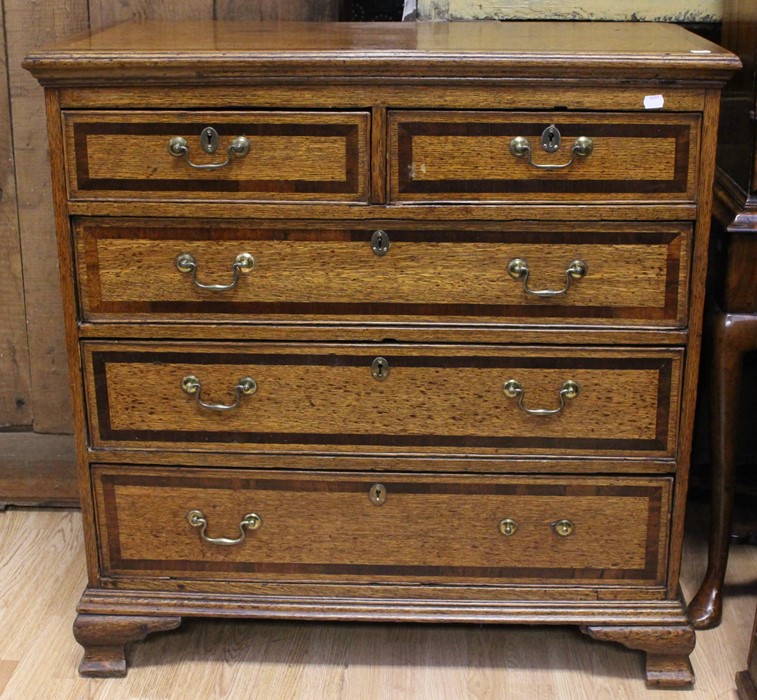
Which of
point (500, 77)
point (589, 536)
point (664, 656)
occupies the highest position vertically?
point (500, 77)

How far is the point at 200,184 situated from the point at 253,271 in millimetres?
163

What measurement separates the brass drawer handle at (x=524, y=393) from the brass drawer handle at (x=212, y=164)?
0.57m

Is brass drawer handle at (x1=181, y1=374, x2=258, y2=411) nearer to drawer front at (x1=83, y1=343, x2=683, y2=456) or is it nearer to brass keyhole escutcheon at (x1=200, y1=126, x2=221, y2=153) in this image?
drawer front at (x1=83, y1=343, x2=683, y2=456)

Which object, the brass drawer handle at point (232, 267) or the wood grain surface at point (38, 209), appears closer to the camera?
the brass drawer handle at point (232, 267)

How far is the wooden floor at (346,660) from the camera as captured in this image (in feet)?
6.84

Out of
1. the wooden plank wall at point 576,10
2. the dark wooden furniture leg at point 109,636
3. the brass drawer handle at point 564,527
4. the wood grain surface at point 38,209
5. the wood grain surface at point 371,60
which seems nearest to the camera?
the wood grain surface at point 371,60

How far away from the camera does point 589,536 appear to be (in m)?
2.02

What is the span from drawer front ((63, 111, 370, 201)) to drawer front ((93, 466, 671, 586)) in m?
0.49

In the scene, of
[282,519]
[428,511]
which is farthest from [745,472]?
[282,519]

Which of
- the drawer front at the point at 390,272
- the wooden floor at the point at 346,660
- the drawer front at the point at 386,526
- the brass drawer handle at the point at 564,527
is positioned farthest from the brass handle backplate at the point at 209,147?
the wooden floor at the point at 346,660

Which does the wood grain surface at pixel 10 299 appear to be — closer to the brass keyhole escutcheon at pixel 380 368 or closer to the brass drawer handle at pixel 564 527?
the brass keyhole escutcheon at pixel 380 368

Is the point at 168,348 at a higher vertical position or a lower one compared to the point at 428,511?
higher

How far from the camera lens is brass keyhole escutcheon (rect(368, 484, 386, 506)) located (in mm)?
2010

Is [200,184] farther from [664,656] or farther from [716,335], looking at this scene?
[664,656]
